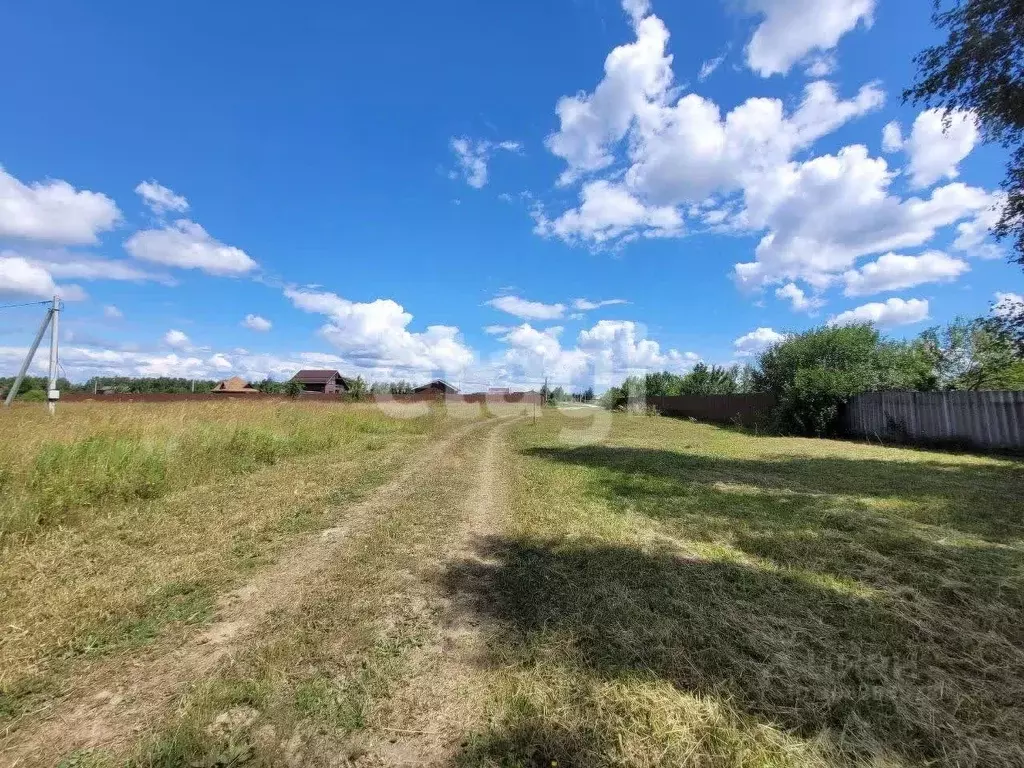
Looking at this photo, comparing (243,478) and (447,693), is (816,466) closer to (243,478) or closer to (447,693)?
(447,693)

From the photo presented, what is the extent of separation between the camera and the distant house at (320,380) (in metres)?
50.0

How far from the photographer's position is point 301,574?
3621mm

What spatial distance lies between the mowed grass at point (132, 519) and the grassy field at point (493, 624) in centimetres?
3

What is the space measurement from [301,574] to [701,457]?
30.0 ft

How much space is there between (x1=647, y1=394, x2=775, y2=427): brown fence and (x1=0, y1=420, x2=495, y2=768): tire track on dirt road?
22.4 meters

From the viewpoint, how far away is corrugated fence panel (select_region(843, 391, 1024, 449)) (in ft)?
38.1

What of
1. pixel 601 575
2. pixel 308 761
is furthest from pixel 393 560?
pixel 308 761

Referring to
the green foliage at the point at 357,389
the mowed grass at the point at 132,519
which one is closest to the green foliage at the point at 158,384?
the green foliage at the point at 357,389

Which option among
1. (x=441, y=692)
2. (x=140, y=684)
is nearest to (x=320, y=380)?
(x=140, y=684)

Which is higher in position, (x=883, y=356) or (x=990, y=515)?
(x=883, y=356)

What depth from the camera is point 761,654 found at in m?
2.45

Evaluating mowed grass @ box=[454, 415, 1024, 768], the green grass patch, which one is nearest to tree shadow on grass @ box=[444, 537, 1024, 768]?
mowed grass @ box=[454, 415, 1024, 768]

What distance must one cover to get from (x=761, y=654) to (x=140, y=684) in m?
3.29

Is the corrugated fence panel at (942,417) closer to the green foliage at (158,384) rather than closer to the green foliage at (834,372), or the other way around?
the green foliage at (834,372)
